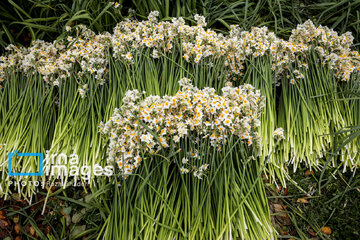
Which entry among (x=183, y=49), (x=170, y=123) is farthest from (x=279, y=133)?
(x=183, y=49)

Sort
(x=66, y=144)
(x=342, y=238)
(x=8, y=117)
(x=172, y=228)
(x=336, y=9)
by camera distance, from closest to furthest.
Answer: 1. (x=172, y=228)
2. (x=342, y=238)
3. (x=66, y=144)
4. (x=8, y=117)
5. (x=336, y=9)

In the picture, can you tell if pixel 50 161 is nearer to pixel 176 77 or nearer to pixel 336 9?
pixel 176 77

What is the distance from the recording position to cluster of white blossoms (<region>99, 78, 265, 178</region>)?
1610 millimetres

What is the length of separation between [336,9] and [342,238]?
2.43 m

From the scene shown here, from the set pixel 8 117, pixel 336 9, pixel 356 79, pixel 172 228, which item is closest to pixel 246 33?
pixel 356 79

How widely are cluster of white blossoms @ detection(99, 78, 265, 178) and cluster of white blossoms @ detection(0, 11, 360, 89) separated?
573 millimetres

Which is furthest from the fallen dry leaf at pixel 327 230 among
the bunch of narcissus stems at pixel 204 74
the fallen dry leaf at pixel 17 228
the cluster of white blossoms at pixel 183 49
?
the fallen dry leaf at pixel 17 228

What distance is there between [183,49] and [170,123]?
0.86 metres

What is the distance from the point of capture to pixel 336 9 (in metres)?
2.78

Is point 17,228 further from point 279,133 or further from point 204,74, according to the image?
point 279,133

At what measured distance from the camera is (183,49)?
2.18 meters

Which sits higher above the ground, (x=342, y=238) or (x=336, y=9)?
(x=336, y=9)

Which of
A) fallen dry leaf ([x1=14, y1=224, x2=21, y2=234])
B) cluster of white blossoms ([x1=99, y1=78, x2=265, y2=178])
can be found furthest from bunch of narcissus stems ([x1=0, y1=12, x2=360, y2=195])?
fallen dry leaf ([x1=14, y1=224, x2=21, y2=234])

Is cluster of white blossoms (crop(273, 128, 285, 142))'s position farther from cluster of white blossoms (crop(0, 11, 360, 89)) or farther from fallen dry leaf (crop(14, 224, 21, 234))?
fallen dry leaf (crop(14, 224, 21, 234))
